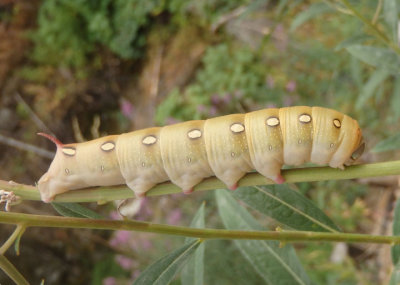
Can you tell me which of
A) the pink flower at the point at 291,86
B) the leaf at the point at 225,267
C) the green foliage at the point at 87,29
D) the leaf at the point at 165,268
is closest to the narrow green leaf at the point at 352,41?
the leaf at the point at 165,268

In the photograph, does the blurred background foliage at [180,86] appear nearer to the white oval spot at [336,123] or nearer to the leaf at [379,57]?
the leaf at [379,57]

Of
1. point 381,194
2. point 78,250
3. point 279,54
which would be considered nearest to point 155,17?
point 279,54

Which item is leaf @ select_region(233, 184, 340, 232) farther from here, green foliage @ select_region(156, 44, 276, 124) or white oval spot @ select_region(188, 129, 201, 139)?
green foliage @ select_region(156, 44, 276, 124)

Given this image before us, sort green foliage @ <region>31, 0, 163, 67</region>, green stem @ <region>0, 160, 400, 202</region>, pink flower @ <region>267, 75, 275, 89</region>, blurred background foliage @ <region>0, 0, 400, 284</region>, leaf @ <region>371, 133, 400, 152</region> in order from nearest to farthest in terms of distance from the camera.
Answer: green stem @ <region>0, 160, 400, 202</region>
leaf @ <region>371, 133, 400, 152</region>
blurred background foliage @ <region>0, 0, 400, 284</region>
pink flower @ <region>267, 75, 275, 89</region>
green foliage @ <region>31, 0, 163, 67</region>

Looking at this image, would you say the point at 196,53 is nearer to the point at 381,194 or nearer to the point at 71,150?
the point at 381,194

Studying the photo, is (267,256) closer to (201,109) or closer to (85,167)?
(85,167)

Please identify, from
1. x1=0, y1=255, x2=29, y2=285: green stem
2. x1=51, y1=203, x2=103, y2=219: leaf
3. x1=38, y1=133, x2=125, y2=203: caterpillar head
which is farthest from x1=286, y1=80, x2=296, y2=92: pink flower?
x1=0, y1=255, x2=29, y2=285: green stem
